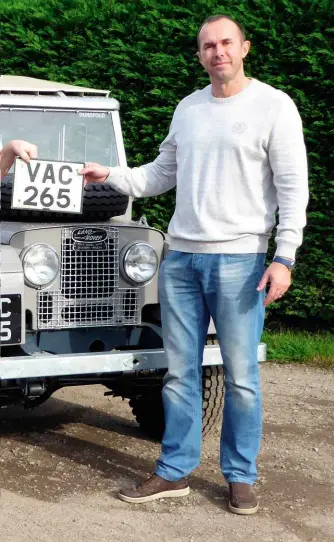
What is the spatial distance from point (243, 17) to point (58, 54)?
1.82 meters

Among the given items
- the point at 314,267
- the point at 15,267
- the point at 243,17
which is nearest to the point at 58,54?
the point at 243,17

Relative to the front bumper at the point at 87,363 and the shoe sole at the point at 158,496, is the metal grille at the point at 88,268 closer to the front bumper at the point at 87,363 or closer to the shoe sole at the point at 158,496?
the front bumper at the point at 87,363

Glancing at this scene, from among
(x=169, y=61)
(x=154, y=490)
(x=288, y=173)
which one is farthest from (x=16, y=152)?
(x=169, y=61)

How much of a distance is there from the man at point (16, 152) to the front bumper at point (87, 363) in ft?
3.02

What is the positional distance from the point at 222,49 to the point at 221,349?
4.36ft

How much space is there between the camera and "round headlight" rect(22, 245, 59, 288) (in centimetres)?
476

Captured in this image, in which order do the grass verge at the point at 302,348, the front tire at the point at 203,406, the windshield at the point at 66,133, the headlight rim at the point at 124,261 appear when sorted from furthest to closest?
the grass verge at the point at 302,348 → the windshield at the point at 66,133 → the front tire at the point at 203,406 → the headlight rim at the point at 124,261

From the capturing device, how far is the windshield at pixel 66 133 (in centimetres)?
557

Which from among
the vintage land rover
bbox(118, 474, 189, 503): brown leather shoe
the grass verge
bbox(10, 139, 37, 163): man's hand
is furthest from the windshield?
the grass verge

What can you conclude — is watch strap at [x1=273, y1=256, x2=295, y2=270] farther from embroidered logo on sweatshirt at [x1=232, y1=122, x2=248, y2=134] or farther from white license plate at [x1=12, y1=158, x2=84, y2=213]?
white license plate at [x1=12, y1=158, x2=84, y2=213]

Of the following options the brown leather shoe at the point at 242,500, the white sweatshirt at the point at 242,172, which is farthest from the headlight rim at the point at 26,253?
the brown leather shoe at the point at 242,500

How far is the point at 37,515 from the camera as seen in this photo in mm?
4355

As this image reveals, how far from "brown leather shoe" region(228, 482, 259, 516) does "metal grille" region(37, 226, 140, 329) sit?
1050 mm

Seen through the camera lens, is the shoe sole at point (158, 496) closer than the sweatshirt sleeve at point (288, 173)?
No
